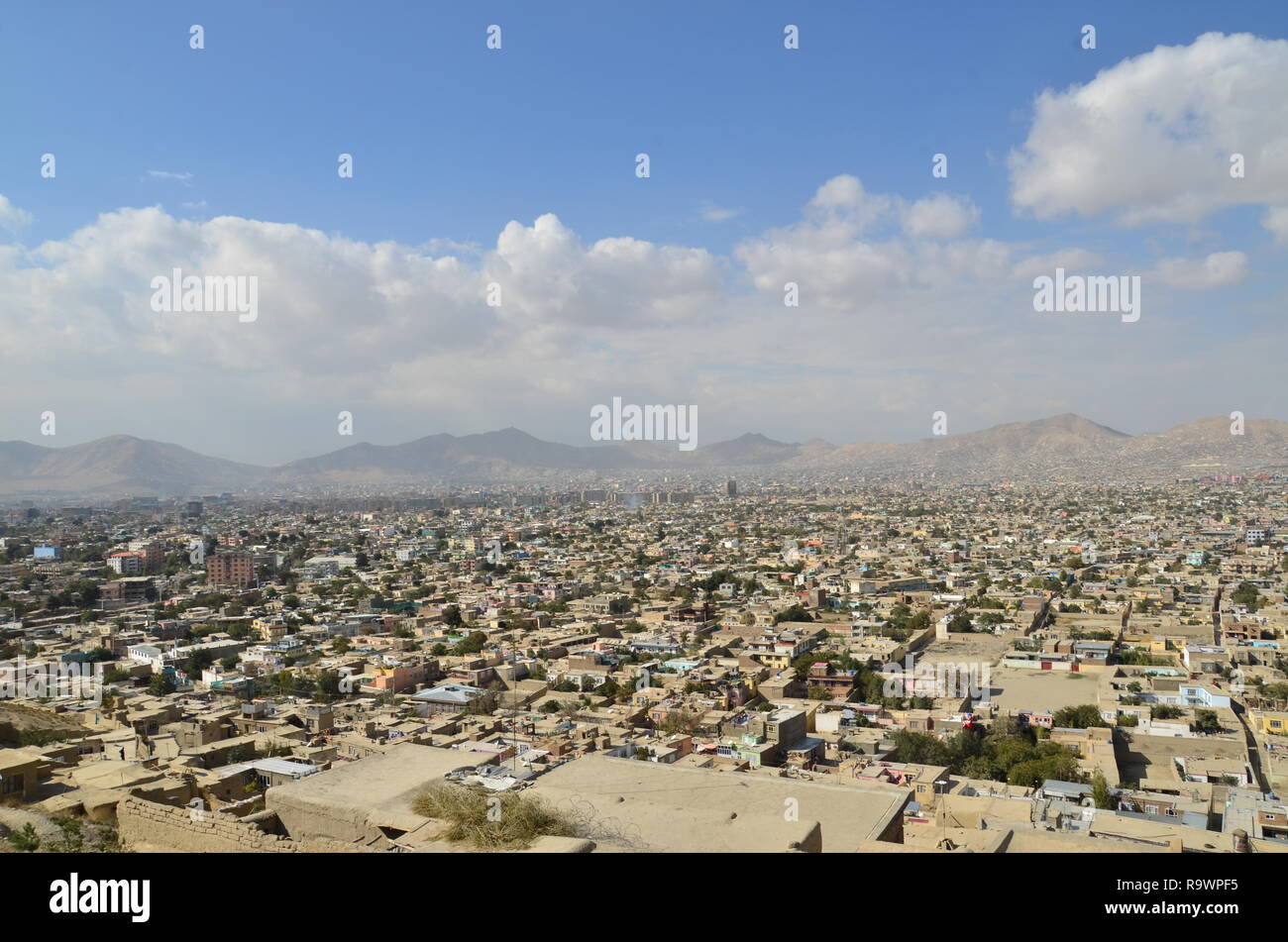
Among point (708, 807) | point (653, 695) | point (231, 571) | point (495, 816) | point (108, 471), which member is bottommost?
point (653, 695)

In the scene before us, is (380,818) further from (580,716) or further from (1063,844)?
(580,716)

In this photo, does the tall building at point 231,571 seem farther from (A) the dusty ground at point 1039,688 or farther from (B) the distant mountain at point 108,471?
(B) the distant mountain at point 108,471

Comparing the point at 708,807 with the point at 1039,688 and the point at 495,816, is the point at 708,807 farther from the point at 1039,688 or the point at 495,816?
the point at 1039,688

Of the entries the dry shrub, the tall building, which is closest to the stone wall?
the dry shrub

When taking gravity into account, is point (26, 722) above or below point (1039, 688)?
above

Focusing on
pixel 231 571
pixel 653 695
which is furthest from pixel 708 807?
pixel 231 571

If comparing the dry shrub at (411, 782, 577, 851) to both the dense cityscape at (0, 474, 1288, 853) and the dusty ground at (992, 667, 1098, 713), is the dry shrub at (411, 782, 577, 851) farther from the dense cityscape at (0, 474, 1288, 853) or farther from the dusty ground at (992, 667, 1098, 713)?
the dusty ground at (992, 667, 1098, 713)

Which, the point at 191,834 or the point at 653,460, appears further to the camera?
the point at 653,460
